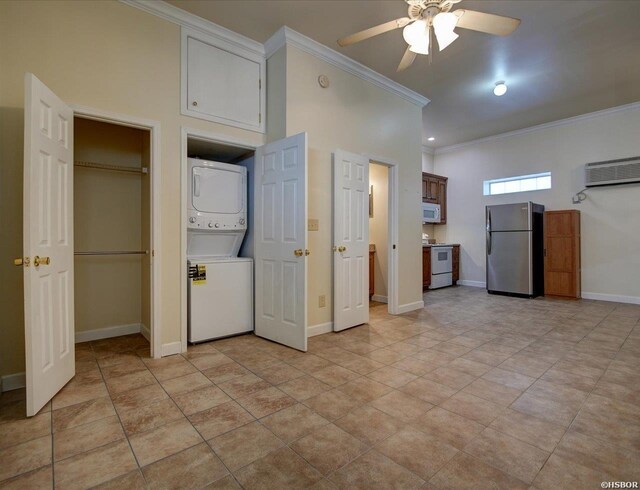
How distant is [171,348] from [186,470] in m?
1.63

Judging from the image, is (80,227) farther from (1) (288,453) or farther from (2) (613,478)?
(2) (613,478)

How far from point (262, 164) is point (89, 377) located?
2.39 metres

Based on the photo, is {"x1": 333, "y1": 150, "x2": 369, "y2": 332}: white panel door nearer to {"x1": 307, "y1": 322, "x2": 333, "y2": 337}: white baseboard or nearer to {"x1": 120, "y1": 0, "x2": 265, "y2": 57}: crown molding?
{"x1": 307, "y1": 322, "x2": 333, "y2": 337}: white baseboard

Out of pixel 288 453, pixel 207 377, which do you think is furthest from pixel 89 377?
pixel 288 453

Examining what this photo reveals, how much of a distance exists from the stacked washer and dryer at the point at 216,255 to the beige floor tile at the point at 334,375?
126 cm

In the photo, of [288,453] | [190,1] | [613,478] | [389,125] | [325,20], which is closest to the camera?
[613,478]

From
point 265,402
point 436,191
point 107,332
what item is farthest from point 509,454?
point 436,191

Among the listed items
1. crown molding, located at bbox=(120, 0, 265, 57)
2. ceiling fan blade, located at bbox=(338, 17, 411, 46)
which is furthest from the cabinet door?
ceiling fan blade, located at bbox=(338, 17, 411, 46)

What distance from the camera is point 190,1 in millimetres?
2760

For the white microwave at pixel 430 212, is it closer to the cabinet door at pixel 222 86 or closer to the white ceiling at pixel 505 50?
the white ceiling at pixel 505 50

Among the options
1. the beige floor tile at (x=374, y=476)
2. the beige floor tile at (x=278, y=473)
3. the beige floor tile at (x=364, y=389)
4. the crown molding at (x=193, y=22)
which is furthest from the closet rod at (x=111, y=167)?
the beige floor tile at (x=374, y=476)

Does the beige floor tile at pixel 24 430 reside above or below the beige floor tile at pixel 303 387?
below

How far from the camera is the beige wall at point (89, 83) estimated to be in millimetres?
2264

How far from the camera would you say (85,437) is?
170cm
